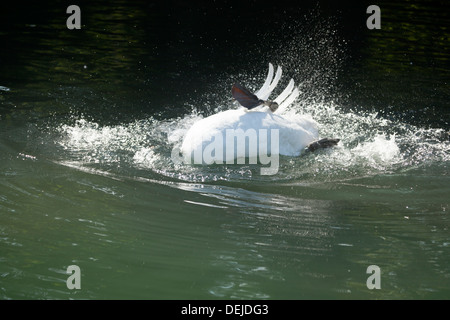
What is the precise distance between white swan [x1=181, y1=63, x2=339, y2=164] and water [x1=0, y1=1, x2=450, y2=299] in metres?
0.16

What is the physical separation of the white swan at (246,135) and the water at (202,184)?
0.16 meters

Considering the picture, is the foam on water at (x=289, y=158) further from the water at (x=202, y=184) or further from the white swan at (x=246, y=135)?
the white swan at (x=246, y=135)

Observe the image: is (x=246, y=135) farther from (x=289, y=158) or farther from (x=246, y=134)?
(x=289, y=158)

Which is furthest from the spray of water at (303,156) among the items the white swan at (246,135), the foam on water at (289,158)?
the white swan at (246,135)

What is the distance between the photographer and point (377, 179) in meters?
5.93

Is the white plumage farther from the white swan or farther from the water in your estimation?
the water

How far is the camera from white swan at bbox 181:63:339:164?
19.1 feet

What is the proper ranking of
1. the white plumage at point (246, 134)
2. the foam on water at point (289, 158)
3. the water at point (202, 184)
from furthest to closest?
the foam on water at point (289, 158), the white plumage at point (246, 134), the water at point (202, 184)

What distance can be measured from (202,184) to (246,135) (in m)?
0.67

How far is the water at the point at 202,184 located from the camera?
4.06m

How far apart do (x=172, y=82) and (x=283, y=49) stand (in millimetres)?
3616

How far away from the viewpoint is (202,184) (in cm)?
561

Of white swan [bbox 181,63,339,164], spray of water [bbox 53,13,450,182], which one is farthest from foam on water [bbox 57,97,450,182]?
white swan [bbox 181,63,339,164]

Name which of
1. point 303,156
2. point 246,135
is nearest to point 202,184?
point 246,135
